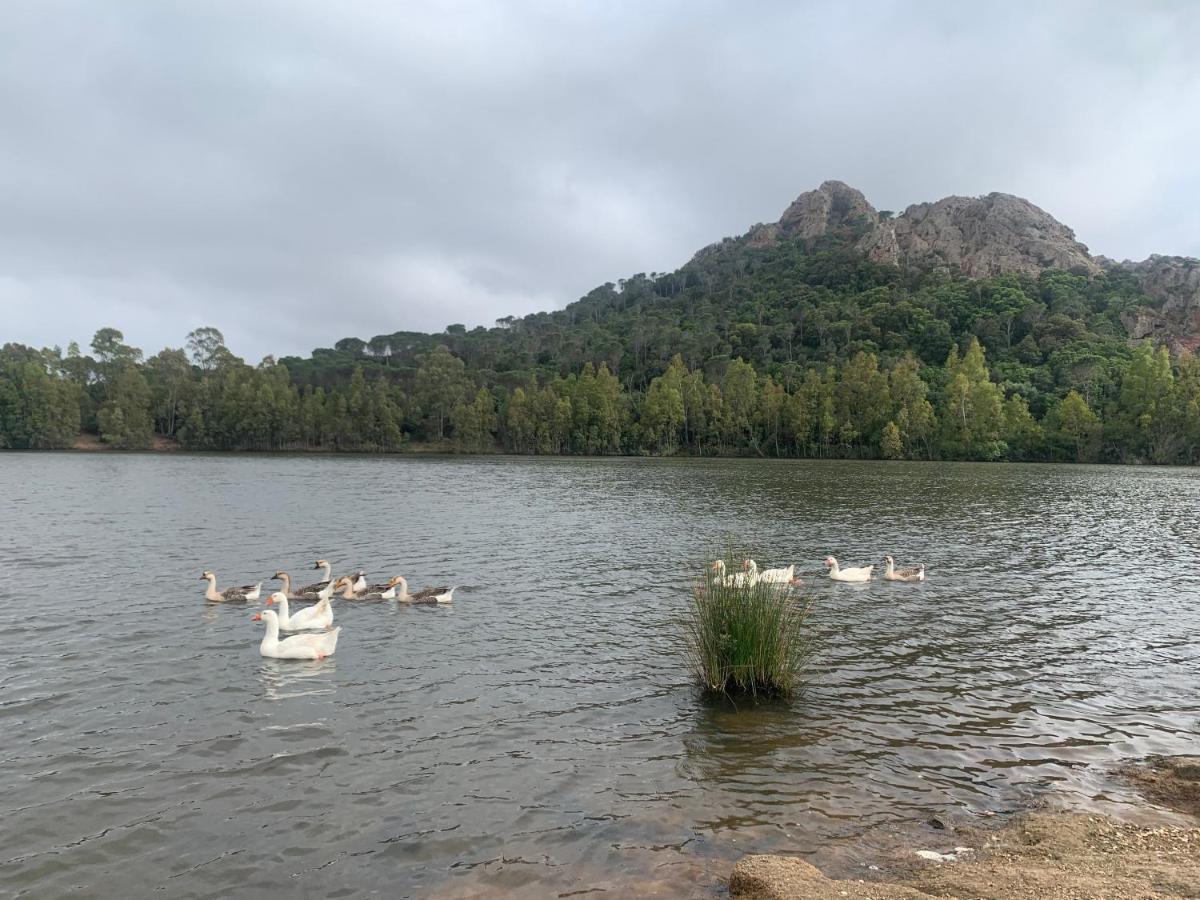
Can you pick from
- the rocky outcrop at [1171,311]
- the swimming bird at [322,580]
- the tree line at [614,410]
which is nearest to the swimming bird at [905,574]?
the swimming bird at [322,580]

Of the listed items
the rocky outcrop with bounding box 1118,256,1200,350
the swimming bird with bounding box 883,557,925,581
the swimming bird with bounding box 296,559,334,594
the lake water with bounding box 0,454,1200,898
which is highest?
the rocky outcrop with bounding box 1118,256,1200,350

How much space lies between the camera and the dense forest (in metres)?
101

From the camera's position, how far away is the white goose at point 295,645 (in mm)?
A: 12750

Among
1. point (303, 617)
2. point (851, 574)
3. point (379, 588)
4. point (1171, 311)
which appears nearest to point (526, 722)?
point (303, 617)

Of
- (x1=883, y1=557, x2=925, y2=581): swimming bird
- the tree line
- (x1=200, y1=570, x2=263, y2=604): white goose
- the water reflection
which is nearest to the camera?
the water reflection

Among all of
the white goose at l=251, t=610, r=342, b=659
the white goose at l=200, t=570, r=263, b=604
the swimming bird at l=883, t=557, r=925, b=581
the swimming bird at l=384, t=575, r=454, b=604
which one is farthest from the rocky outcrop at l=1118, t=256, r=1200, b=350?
the white goose at l=251, t=610, r=342, b=659

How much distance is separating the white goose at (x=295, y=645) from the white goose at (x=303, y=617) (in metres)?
1.24

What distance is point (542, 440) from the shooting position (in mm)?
131625

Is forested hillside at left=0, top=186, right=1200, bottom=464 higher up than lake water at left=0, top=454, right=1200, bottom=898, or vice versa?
forested hillside at left=0, top=186, right=1200, bottom=464

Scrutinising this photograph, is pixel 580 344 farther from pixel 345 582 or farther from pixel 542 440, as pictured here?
pixel 345 582

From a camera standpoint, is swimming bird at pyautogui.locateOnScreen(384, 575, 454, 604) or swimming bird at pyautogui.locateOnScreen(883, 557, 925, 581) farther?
swimming bird at pyautogui.locateOnScreen(883, 557, 925, 581)

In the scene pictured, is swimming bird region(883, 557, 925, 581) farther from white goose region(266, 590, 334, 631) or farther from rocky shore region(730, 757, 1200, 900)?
white goose region(266, 590, 334, 631)

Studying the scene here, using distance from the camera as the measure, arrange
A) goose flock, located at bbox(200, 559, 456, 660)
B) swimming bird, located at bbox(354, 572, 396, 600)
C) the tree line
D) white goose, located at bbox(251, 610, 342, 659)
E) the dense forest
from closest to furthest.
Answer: white goose, located at bbox(251, 610, 342, 659)
goose flock, located at bbox(200, 559, 456, 660)
swimming bird, located at bbox(354, 572, 396, 600)
the tree line
the dense forest

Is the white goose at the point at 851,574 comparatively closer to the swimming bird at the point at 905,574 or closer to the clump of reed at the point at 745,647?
the swimming bird at the point at 905,574
